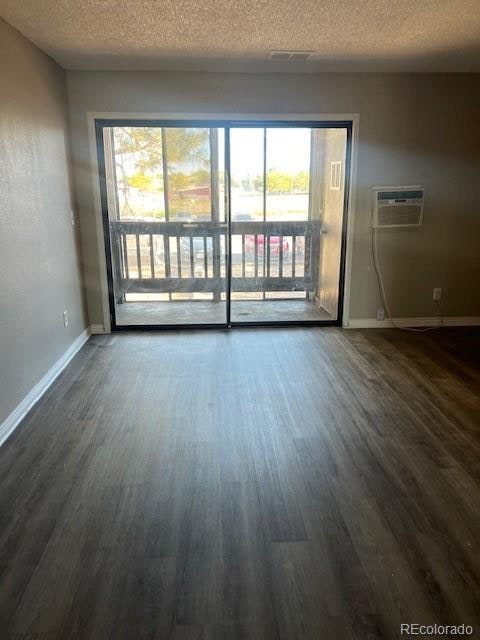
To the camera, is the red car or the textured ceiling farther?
the red car

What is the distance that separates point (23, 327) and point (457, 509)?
8.86 feet

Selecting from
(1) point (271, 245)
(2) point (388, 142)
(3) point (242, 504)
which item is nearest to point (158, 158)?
(1) point (271, 245)

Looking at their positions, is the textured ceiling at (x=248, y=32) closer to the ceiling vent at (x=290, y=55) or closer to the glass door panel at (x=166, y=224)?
the ceiling vent at (x=290, y=55)

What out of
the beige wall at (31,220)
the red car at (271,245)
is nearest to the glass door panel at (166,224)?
the red car at (271,245)

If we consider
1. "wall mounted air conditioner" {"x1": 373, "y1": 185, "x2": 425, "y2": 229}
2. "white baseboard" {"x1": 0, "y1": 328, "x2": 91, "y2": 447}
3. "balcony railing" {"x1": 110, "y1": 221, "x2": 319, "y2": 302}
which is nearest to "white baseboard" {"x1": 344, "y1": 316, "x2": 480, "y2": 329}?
"balcony railing" {"x1": 110, "y1": 221, "x2": 319, "y2": 302}

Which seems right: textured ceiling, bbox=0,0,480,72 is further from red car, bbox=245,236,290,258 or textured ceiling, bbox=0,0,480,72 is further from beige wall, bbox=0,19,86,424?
red car, bbox=245,236,290,258

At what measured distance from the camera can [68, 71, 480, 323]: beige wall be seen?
4.07m

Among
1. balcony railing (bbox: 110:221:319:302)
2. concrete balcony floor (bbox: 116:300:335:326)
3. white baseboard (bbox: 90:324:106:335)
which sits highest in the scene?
balcony railing (bbox: 110:221:319:302)

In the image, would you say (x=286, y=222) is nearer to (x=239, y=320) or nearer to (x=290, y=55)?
(x=239, y=320)

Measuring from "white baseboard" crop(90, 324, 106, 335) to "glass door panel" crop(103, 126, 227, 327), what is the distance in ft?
0.51

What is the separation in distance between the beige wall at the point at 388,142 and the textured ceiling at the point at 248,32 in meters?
0.19

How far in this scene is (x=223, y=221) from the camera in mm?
4523

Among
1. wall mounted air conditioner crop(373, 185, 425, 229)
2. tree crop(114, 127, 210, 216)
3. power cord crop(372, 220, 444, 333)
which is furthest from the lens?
power cord crop(372, 220, 444, 333)

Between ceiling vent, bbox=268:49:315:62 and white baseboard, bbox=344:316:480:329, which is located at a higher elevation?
ceiling vent, bbox=268:49:315:62
